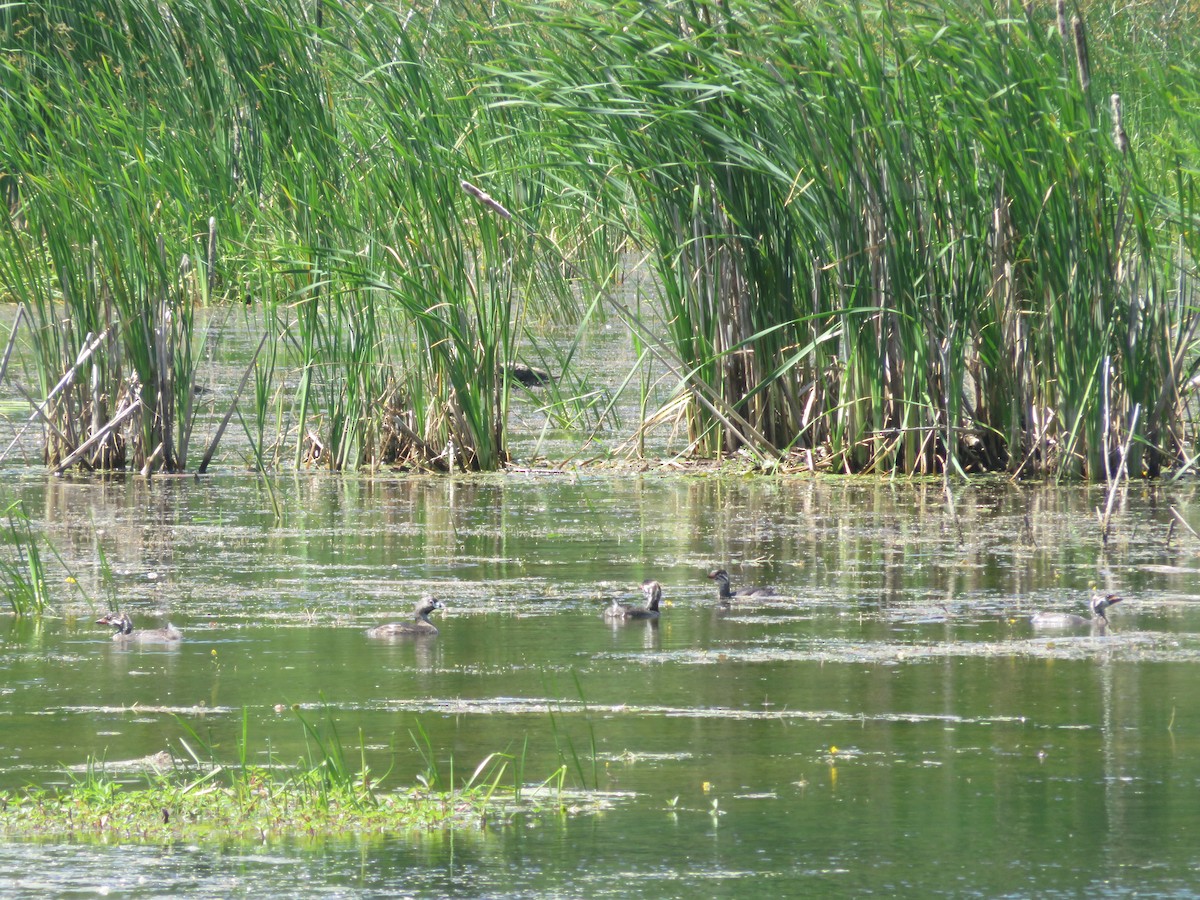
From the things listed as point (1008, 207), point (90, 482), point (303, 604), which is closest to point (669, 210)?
point (1008, 207)

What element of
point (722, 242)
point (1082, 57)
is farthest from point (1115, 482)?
point (722, 242)

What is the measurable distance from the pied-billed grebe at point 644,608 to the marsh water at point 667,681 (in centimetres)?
10

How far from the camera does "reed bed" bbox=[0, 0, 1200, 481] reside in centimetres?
852

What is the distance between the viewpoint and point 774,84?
8.70 metres

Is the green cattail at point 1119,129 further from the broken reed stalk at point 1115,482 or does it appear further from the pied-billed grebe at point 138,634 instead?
the pied-billed grebe at point 138,634

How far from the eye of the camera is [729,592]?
21.4 feet

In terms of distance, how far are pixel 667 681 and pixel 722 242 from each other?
13.9 ft

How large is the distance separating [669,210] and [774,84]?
0.89 metres

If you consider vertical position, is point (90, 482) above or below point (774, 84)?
below

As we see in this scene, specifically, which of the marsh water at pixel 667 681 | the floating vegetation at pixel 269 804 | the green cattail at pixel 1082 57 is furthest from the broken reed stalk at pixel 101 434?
the floating vegetation at pixel 269 804

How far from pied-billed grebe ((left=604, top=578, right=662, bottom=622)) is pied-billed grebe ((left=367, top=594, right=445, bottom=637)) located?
512 millimetres

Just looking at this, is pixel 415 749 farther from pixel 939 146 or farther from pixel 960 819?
pixel 939 146

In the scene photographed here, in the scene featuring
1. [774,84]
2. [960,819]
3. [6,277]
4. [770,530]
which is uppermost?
[774,84]

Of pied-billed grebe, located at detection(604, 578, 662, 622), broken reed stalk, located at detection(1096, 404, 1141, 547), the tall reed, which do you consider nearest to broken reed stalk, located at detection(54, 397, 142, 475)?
the tall reed
